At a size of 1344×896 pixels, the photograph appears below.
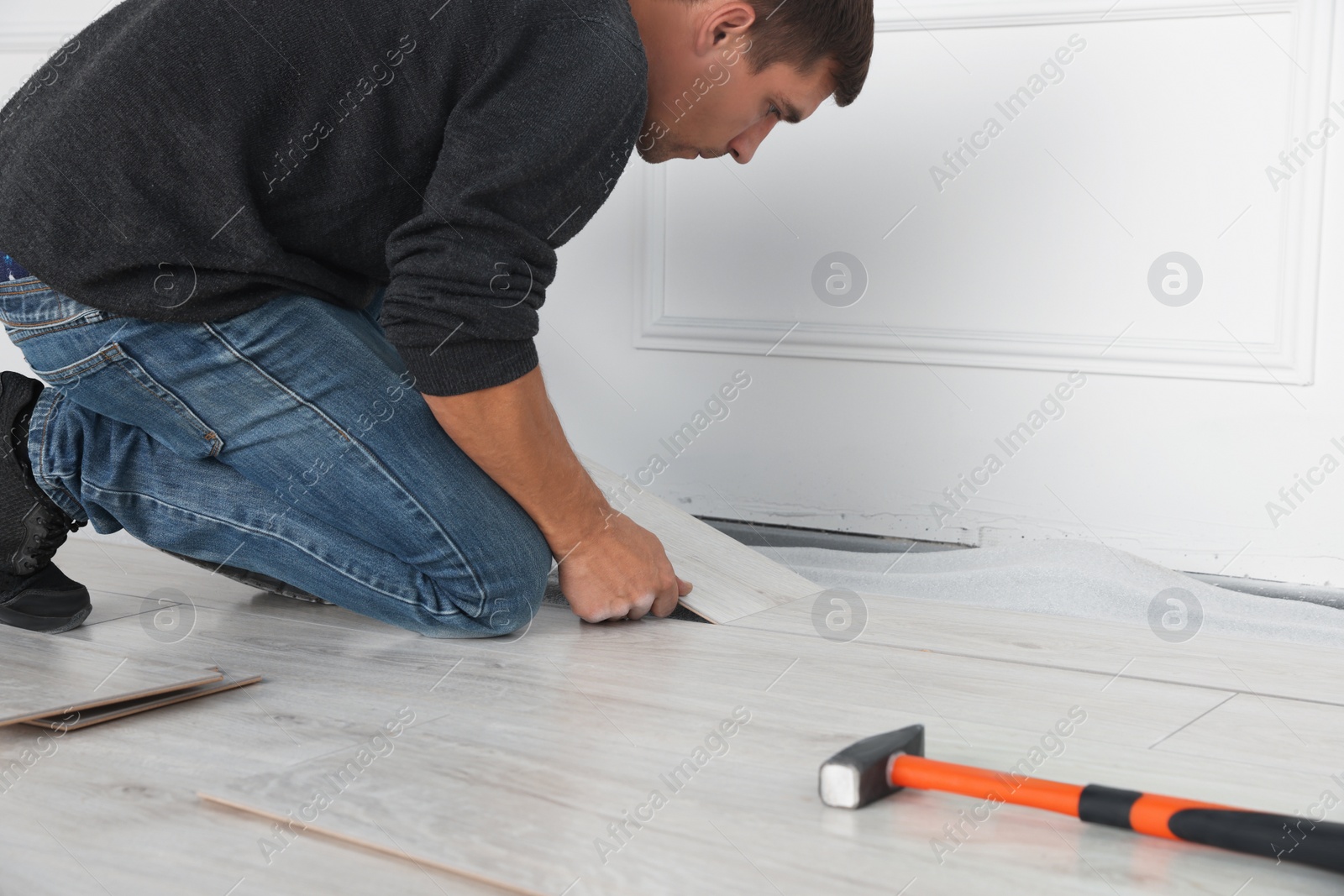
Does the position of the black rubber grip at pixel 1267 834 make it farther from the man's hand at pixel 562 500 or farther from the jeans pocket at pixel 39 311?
the jeans pocket at pixel 39 311

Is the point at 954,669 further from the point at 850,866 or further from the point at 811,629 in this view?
the point at 850,866

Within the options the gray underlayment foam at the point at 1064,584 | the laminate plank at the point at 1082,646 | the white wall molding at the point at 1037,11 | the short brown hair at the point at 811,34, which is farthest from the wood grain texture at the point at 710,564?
the white wall molding at the point at 1037,11

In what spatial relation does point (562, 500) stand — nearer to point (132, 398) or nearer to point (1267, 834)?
point (132, 398)

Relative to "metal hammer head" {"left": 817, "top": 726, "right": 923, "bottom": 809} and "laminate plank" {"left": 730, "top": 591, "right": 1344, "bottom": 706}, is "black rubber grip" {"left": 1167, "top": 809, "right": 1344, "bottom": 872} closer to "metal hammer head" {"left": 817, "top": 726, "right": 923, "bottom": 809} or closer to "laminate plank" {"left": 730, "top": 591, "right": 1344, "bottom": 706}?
"metal hammer head" {"left": 817, "top": 726, "right": 923, "bottom": 809}

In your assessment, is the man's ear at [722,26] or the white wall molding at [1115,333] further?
the white wall molding at [1115,333]

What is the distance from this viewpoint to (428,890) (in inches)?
28.0

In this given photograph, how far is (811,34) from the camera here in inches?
49.3

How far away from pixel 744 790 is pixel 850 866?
0.14m

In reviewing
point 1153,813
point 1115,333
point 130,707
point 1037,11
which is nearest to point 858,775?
point 1153,813

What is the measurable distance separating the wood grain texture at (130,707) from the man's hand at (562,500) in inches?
13.8

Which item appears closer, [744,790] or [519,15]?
[744,790]

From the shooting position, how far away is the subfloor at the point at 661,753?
730 mm

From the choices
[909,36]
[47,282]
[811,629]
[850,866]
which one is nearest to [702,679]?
[811,629]

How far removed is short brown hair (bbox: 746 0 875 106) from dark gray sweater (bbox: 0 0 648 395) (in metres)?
0.18
